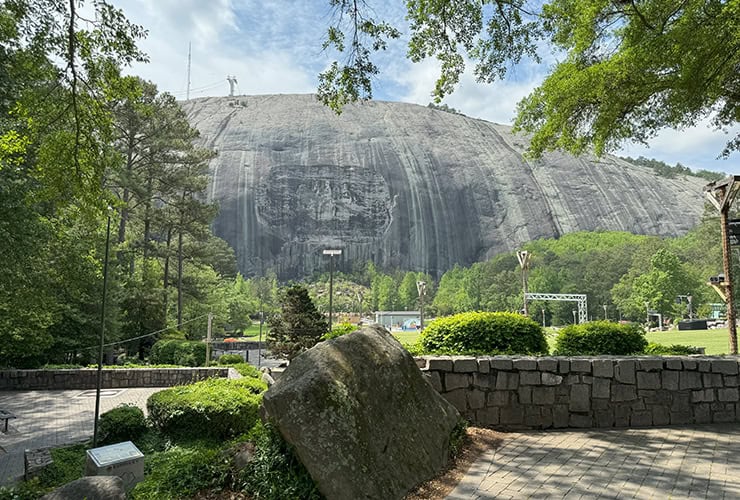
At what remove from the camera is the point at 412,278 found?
245ft

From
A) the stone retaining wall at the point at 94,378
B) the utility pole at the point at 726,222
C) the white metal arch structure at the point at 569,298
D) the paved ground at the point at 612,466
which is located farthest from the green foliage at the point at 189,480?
the white metal arch structure at the point at 569,298

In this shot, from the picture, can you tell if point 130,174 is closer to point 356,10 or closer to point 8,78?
point 8,78

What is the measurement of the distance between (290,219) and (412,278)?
926 inches

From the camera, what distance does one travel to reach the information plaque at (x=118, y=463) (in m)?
4.86

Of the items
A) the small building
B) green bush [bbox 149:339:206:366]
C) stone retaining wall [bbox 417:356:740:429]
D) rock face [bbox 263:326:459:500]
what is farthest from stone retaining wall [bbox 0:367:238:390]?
the small building

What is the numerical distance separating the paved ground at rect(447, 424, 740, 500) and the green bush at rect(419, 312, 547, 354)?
4.06ft

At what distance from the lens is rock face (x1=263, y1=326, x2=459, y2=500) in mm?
3469

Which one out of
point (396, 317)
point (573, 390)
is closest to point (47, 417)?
point (573, 390)

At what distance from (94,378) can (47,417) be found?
463 cm

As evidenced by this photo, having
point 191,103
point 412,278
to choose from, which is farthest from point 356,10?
point 191,103

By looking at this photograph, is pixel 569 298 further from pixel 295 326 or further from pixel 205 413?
pixel 205 413

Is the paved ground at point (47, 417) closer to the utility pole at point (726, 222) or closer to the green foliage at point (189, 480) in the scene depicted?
the green foliage at point (189, 480)

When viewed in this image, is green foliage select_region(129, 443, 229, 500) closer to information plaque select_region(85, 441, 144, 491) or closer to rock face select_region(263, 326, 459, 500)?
rock face select_region(263, 326, 459, 500)

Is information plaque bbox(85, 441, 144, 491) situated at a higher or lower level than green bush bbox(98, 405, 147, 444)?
higher
